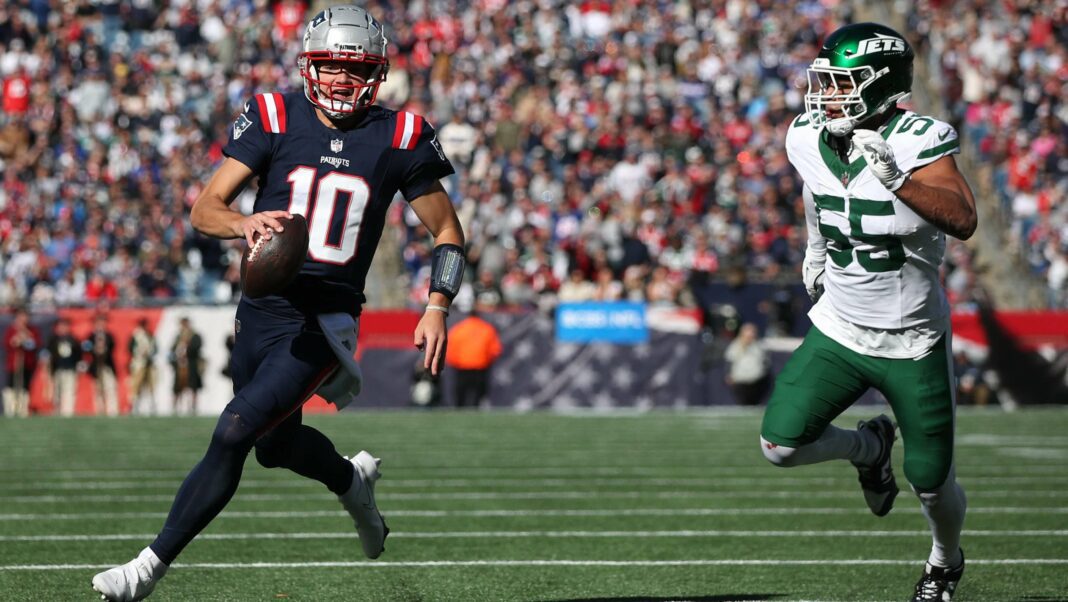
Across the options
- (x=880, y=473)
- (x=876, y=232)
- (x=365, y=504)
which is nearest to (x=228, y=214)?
(x=365, y=504)

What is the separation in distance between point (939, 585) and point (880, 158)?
142 centimetres

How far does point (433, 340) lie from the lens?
15.8 feet

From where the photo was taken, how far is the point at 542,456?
11.2 metres

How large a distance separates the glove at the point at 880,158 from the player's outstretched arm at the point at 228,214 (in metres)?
1.61

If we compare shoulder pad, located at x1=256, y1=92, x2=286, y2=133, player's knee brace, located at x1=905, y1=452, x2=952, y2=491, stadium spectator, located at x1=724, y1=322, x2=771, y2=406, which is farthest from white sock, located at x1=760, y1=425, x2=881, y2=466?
stadium spectator, located at x1=724, y1=322, x2=771, y2=406

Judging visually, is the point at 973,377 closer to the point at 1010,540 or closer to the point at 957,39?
the point at 957,39

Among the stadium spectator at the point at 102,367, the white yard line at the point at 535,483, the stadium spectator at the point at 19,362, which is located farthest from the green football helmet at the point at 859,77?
the stadium spectator at the point at 19,362

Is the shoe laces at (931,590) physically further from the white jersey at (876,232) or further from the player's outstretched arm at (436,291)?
the player's outstretched arm at (436,291)

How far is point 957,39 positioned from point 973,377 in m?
6.45

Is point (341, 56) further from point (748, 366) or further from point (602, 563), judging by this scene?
point (748, 366)

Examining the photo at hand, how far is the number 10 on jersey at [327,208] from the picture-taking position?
4883mm

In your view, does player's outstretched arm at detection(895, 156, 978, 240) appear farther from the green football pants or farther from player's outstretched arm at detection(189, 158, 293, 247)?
player's outstretched arm at detection(189, 158, 293, 247)

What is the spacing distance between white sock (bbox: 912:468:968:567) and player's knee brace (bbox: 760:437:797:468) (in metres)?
0.38

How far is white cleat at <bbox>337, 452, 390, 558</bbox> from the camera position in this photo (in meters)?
5.35
